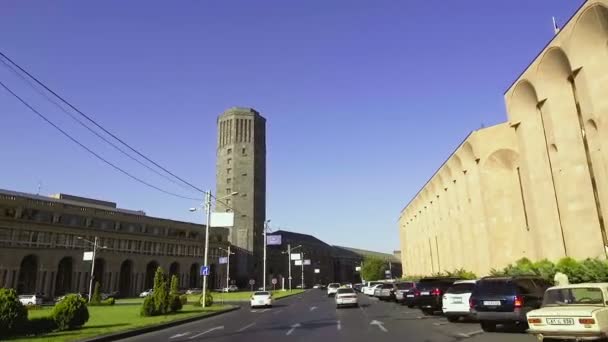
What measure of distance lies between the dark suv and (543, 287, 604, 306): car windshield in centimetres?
330

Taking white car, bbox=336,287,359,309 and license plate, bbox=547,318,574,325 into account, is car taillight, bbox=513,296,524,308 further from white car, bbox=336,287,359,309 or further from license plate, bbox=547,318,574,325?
white car, bbox=336,287,359,309

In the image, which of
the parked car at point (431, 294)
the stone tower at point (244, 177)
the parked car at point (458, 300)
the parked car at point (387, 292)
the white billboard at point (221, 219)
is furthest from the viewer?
the stone tower at point (244, 177)

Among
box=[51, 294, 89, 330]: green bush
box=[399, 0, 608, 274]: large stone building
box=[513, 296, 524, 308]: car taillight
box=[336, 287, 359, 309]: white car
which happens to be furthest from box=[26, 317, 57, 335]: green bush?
box=[399, 0, 608, 274]: large stone building

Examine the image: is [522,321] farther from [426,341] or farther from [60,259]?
[60,259]

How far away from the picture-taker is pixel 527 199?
3847 centimetres

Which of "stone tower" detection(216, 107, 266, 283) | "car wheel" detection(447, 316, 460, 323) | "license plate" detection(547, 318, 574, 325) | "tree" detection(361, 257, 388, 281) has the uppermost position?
"stone tower" detection(216, 107, 266, 283)

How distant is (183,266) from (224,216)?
238ft

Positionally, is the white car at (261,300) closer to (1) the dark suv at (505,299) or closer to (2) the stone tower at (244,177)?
(1) the dark suv at (505,299)

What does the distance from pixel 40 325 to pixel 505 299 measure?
649 inches

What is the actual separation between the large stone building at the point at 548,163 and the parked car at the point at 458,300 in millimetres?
12743

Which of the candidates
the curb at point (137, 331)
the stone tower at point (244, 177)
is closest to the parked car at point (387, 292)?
the curb at point (137, 331)

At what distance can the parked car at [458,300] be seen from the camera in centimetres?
1830

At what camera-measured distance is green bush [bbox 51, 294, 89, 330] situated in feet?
61.0

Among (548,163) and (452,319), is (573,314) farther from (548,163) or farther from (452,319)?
(548,163)
